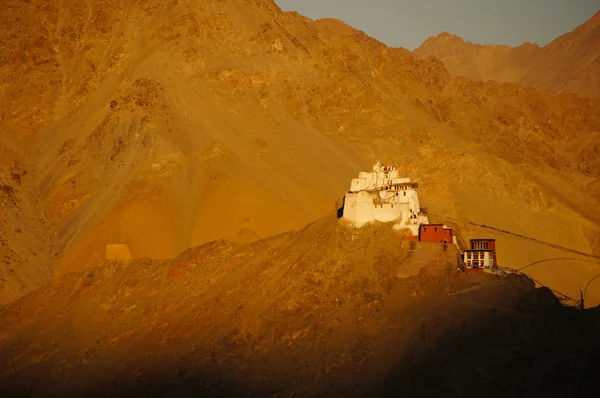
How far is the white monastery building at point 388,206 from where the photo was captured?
83.9 metres

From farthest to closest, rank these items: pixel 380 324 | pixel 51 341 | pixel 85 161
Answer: pixel 85 161 < pixel 51 341 < pixel 380 324

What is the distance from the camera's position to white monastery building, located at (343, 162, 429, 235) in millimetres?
83938

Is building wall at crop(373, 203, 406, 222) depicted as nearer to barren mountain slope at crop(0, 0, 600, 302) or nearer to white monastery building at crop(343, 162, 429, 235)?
white monastery building at crop(343, 162, 429, 235)

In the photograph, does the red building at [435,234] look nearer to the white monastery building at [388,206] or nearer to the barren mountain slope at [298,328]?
the barren mountain slope at [298,328]

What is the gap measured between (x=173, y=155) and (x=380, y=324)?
194 feet

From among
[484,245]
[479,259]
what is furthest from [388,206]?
[479,259]

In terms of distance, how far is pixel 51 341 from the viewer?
9612 cm

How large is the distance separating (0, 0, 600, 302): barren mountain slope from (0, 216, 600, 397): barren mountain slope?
11354 mm

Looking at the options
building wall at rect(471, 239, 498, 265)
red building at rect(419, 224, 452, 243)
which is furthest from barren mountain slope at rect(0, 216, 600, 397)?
building wall at rect(471, 239, 498, 265)

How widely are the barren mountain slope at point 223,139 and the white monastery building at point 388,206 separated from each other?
24.8 metres

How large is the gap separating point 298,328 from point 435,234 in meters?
13.0

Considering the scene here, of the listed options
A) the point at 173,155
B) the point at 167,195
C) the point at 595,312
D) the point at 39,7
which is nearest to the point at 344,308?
the point at 595,312

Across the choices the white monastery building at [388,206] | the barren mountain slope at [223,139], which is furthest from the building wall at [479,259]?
the barren mountain slope at [223,139]

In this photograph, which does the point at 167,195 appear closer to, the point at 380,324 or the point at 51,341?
the point at 51,341
